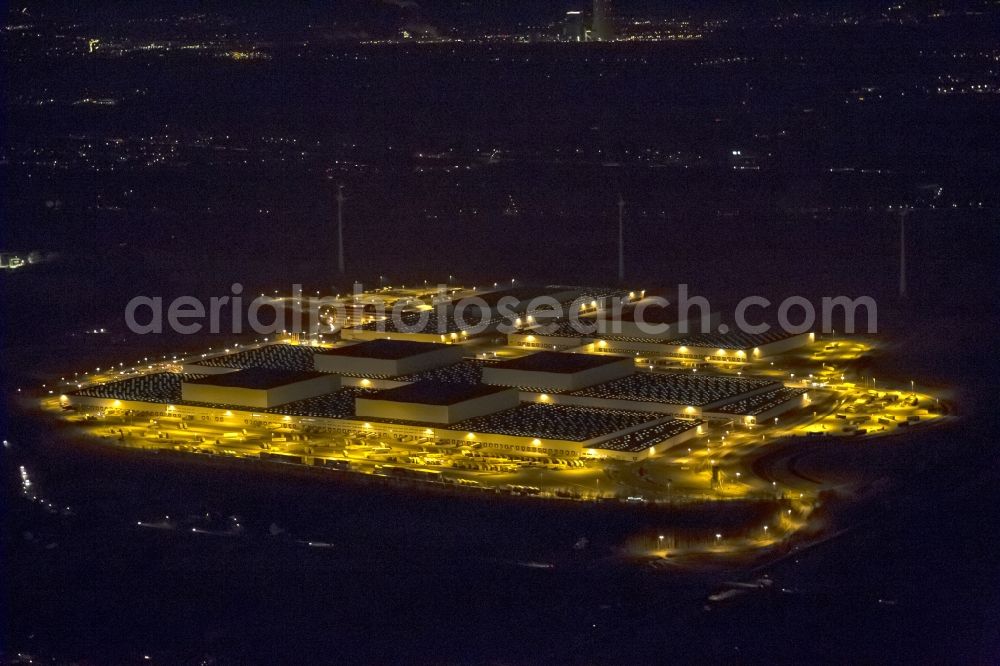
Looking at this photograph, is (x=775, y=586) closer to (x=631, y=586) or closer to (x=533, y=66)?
(x=631, y=586)

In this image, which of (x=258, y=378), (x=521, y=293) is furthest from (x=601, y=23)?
(x=258, y=378)

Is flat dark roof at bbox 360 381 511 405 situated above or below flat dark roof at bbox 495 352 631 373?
below

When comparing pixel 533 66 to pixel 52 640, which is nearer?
pixel 52 640

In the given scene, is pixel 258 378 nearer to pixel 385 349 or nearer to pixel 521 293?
pixel 385 349

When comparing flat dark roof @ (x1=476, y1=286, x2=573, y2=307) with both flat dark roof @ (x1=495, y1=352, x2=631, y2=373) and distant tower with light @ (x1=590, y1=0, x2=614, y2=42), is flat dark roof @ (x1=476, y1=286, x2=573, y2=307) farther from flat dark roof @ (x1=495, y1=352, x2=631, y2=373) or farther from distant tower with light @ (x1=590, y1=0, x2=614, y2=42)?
distant tower with light @ (x1=590, y1=0, x2=614, y2=42)

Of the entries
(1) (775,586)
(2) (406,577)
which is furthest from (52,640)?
(1) (775,586)

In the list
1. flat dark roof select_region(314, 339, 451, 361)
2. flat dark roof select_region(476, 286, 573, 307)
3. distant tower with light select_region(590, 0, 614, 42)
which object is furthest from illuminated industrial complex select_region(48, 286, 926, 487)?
distant tower with light select_region(590, 0, 614, 42)

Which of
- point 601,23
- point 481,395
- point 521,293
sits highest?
→ point 601,23
